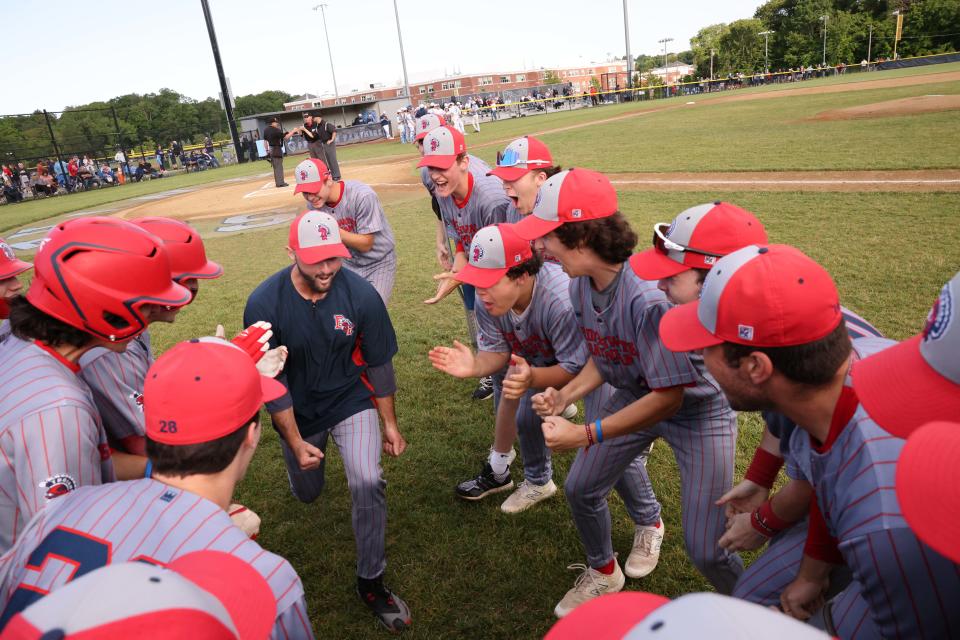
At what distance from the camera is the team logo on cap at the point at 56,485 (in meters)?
2.16

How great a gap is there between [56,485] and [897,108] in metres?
25.8

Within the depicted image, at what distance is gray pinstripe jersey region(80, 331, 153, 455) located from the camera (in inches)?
119

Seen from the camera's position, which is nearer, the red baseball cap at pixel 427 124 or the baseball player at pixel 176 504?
the baseball player at pixel 176 504

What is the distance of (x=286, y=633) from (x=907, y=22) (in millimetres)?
80917

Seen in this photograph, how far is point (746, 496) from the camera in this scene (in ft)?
9.48

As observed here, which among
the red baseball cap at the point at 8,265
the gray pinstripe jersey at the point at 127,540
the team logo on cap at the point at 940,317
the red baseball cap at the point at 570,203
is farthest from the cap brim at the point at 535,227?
the red baseball cap at the point at 8,265

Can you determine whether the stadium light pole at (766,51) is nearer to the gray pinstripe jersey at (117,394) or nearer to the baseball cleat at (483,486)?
the baseball cleat at (483,486)

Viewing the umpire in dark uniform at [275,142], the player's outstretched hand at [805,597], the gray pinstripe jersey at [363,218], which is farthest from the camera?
the umpire in dark uniform at [275,142]

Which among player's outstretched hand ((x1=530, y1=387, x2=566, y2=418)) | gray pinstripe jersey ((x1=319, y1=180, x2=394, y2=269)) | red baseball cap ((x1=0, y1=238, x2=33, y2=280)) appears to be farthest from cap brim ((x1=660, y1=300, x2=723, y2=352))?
gray pinstripe jersey ((x1=319, y1=180, x2=394, y2=269))

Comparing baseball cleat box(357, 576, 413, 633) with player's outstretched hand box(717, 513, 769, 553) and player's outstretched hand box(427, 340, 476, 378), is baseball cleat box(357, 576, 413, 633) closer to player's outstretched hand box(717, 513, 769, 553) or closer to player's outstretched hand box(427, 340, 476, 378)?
player's outstretched hand box(427, 340, 476, 378)

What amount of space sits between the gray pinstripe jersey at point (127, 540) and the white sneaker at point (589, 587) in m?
2.00

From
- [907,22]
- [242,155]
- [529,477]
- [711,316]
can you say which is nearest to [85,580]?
[711,316]

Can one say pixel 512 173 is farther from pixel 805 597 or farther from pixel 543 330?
pixel 805 597

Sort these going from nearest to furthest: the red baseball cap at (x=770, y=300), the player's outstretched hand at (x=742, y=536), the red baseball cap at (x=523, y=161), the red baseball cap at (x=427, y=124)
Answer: the red baseball cap at (x=770, y=300)
the player's outstretched hand at (x=742, y=536)
the red baseball cap at (x=523, y=161)
the red baseball cap at (x=427, y=124)
